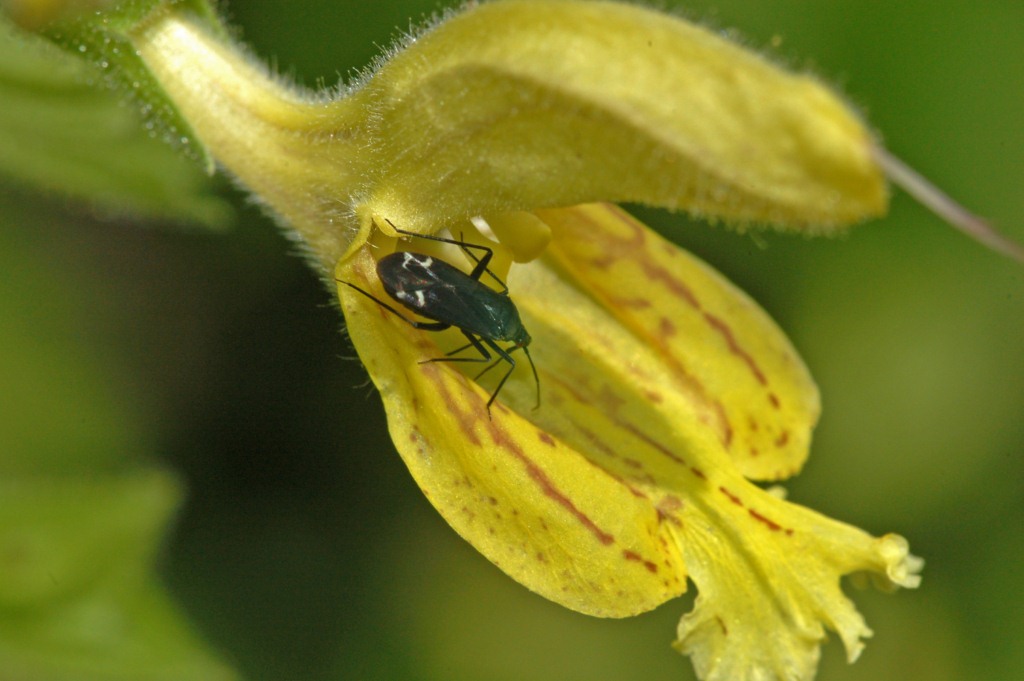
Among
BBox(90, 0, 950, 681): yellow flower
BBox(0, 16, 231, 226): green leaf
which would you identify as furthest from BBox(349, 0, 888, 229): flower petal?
BBox(0, 16, 231, 226): green leaf

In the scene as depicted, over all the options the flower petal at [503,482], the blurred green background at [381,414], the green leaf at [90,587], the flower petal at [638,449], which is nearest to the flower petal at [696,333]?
the flower petal at [638,449]

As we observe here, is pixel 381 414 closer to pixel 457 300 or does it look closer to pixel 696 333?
pixel 696 333

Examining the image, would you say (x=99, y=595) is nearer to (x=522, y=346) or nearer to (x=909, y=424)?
(x=522, y=346)

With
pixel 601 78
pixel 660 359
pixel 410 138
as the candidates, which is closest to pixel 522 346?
pixel 660 359

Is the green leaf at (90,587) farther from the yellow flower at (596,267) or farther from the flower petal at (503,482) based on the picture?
the flower petal at (503,482)

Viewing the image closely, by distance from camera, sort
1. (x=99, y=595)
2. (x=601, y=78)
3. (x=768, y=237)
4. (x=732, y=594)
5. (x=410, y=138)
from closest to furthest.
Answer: (x=601, y=78) < (x=410, y=138) < (x=732, y=594) < (x=99, y=595) < (x=768, y=237)

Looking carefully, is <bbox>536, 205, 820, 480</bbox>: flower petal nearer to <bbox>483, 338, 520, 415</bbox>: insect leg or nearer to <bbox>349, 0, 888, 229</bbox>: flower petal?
<bbox>483, 338, 520, 415</bbox>: insect leg
